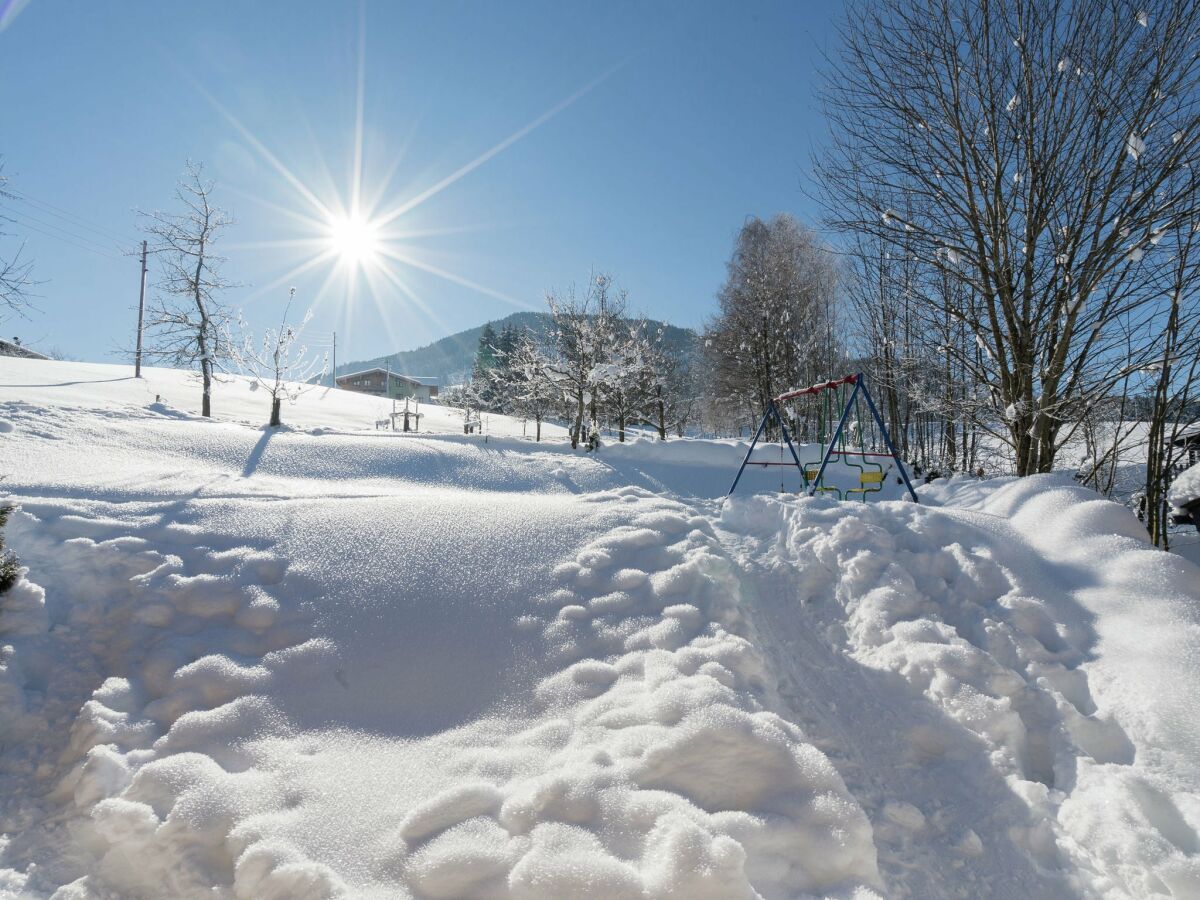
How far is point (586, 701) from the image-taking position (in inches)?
96.8

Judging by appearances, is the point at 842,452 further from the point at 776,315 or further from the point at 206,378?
the point at 206,378

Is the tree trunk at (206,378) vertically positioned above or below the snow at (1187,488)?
above

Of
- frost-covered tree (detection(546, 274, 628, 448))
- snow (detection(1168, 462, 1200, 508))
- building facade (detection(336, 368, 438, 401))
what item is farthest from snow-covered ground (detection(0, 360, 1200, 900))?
building facade (detection(336, 368, 438, 401))

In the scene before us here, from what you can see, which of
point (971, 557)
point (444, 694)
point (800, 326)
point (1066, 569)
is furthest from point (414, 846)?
point (800, 326)

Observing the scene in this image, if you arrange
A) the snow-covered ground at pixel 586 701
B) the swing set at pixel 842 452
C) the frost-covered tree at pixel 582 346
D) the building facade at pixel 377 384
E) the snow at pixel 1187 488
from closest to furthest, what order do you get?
the snow-covered ground at pixel 586 701 → the snow at pixel 1187 488 → the swing set at pixel 842 452 → the frost-covered tree at pixel 582 346 → the building facade at pixel 377 384

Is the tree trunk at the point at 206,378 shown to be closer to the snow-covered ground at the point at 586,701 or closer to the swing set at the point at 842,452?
the snow-covered ground at the point at 586,701

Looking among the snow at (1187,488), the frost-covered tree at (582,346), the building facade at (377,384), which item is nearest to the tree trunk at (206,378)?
the frost-covered tree at (582,346)

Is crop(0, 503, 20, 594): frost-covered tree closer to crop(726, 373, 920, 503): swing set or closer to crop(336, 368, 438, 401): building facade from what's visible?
crop(726, 373, 920, 503): swing set

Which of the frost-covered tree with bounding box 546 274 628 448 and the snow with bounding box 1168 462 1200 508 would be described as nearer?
the snow with bounding box 1168 462 1200 508

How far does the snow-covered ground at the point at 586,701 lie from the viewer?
1720 mm

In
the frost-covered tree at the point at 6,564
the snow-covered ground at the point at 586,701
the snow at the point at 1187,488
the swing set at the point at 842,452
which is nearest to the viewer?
the snow-covered ground at the point at 586,701

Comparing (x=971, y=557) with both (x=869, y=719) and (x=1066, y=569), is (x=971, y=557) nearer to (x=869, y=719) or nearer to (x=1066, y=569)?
(x=1066, y=569)

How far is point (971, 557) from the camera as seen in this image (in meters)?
3.39

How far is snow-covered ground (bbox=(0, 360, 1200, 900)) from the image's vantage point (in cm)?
172
